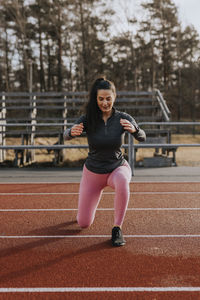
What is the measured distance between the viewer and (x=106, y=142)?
373 cm

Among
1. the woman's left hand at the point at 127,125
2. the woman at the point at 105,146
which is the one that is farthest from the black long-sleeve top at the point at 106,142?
the woman's left hand at the point at 127,125

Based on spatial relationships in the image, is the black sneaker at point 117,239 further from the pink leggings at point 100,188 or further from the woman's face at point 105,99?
the woman's face at point 105,99

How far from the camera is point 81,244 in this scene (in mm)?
3695

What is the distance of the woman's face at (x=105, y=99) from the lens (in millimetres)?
3629

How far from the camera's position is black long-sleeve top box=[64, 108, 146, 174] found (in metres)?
3.74

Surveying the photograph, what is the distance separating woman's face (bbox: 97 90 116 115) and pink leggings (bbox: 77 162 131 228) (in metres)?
0.63

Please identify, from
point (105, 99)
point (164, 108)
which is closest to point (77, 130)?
point (105, 99)

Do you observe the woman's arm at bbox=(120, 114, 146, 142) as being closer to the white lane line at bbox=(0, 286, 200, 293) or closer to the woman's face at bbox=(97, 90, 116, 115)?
the woman's face at bbox=(97, 90, 116, 115)

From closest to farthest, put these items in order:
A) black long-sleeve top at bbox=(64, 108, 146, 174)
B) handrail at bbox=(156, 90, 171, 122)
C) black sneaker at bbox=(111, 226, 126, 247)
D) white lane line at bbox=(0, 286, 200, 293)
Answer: white lane line at bbox=(0, 286, 200, 293), black sneaker at bbox=(111, 226, 126, 247), black long-sleeve top at bbox=(64, 108, 146, 174), handrail at bbox=(156, 90, 171, 122)

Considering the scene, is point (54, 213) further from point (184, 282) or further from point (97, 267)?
point (184, 282)

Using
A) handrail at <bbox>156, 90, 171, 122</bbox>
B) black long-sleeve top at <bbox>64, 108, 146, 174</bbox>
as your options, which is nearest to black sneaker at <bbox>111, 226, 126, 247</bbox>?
black long-sleeve top at <bbox>64, 108, 146, 174</bbox>

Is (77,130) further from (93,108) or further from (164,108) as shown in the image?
(164,108)

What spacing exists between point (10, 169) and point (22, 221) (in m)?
4.86

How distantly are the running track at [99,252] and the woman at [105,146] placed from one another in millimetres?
378
